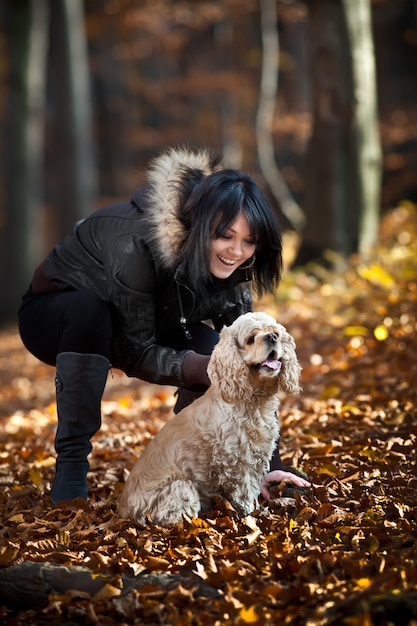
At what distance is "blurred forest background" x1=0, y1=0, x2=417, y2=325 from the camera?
924 centimetres

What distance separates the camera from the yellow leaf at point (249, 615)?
259 centimetres

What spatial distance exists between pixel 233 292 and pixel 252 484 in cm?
109

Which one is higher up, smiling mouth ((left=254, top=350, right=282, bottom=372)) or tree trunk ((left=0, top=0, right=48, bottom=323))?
tree trunk ((left=0, top=0, right=48, bottom=323))

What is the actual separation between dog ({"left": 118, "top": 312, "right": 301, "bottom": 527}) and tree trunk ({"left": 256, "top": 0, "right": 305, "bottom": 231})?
9.89m

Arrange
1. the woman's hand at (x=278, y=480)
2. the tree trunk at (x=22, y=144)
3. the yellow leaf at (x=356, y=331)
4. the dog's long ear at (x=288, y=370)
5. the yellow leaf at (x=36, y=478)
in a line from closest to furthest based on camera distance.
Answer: the dog's long ear at (x=288, y=370)
the woman's hand at (x=278, y=480)
the yellow leaf at (x=36, y=478)
the yellow leaf at (x=356, y=331)
the tree trunk at (x=22, y=144)

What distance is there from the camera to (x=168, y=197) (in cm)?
382

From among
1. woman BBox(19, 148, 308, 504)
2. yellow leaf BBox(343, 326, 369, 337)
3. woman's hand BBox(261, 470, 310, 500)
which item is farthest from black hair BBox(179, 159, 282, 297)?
yellow leaf BBox(343, 326, 369, 337)

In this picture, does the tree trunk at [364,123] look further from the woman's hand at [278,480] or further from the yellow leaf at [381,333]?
the woman's hand at [278,480]

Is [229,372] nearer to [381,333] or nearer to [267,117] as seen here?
[381,333]

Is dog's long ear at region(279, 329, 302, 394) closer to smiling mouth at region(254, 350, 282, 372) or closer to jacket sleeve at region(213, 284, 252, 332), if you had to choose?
smiling mouth at region(254, 350, 282, 372)

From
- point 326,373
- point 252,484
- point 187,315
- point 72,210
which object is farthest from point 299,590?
point 72,210

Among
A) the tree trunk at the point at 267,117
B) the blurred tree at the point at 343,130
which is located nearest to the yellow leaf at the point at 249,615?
the blurred tree at the point at 343,130

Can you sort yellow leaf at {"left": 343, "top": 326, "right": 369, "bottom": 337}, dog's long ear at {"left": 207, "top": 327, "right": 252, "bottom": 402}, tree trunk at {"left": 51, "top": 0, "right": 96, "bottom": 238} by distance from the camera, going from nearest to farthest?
dog's long ear at {"left": 207, "top": 327, "right": 252, "bottom": 402} < yellow leaf at {"left": 343, "top": 326, "right": 369, "bottom": 337} < tree trunk at {"left": 51, "top": 0, "right": 96, "bottom": 238}

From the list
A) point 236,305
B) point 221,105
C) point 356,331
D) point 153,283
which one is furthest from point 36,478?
point 221,105
